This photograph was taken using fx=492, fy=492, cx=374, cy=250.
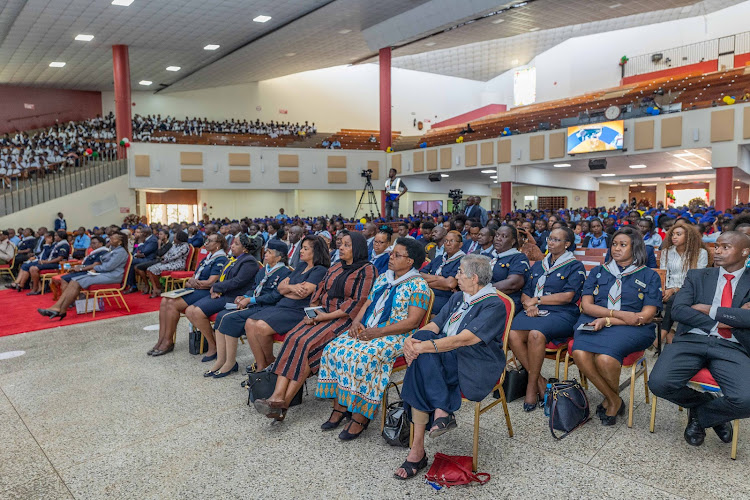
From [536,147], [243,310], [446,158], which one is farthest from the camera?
[446,158]

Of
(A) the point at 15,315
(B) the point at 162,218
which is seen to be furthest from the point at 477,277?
(B) the point at 162,218

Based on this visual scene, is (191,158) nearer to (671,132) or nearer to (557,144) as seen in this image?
(557,144)

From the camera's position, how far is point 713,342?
2600 mm

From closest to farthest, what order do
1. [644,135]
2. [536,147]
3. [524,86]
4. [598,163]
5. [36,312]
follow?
[36,312]
[644,135]
[598,163]
[536,147]
[524,86]

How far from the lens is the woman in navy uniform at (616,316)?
112 inches

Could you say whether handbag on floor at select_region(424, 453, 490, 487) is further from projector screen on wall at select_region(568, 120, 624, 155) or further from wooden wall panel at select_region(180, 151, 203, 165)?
wooden wall panel at select_region(180, 151, 203, 165)

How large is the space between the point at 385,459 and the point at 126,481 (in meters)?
1.28

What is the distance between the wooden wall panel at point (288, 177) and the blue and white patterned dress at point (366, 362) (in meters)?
16.9

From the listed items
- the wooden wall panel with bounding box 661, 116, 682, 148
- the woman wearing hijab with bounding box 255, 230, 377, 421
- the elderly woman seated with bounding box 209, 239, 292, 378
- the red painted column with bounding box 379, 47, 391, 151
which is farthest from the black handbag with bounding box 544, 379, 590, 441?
the red painted column with bounding box 379, 47, 391, 151

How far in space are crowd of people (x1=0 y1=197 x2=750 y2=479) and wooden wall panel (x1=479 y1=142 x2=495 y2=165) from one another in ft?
41.0

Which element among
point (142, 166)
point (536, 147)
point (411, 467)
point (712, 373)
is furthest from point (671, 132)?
point (142, 166)

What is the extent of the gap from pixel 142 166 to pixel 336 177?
7.12 meters

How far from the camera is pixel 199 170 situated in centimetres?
1811

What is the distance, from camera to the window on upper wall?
25.9 m
